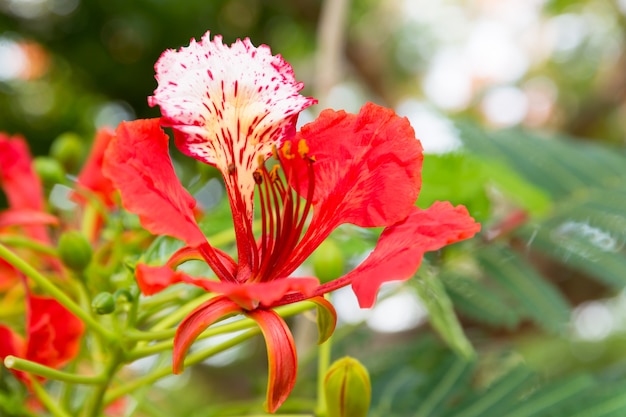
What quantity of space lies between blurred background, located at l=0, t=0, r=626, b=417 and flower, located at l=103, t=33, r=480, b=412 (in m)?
0.12

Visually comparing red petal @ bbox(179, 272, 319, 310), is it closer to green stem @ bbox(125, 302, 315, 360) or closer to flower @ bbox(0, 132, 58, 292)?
green stem @ bbox(125, 302, 315, 360)

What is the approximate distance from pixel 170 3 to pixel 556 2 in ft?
4.45

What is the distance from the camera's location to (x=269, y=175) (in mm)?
543

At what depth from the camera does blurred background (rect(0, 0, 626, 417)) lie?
0.79 metres

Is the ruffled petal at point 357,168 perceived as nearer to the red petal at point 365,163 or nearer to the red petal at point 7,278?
the red petal at point 365,163

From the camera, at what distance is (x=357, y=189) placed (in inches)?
20.3

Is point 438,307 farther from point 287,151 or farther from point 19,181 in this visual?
point 19,181

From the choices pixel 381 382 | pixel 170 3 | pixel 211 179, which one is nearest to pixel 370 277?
pixel 211 179

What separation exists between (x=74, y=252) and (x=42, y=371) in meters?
0.14

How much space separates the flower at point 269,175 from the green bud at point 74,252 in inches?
5.5

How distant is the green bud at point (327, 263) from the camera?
0.61 metres

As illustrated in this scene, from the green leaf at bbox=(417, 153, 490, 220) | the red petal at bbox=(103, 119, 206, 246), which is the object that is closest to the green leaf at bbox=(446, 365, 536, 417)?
the green leaf at bbox=(417, 153, 490, 220)

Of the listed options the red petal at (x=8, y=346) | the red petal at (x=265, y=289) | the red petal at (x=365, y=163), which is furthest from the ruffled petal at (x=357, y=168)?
the red petal at (x=8, y=346)

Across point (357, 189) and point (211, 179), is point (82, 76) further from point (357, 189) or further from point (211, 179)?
point (357, 189)
